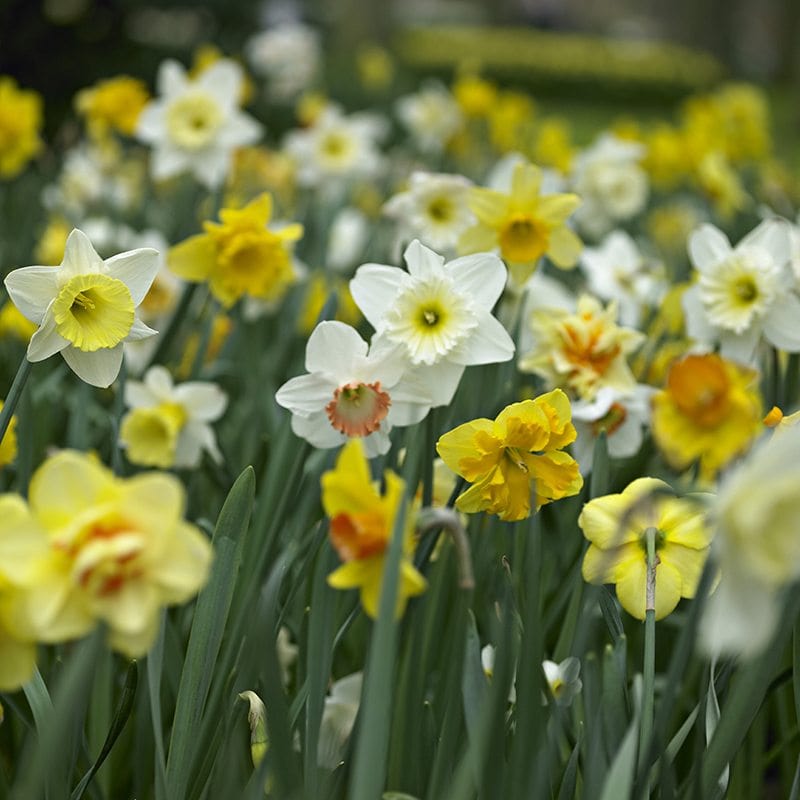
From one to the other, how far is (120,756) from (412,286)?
2.24 feet

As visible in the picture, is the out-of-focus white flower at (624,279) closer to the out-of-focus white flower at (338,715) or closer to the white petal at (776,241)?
the white petal at (776,241)

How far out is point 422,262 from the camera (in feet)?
4.04

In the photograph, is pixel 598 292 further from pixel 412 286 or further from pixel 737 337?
pixel 412 286

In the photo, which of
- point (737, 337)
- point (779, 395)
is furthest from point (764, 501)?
point (779, 395)

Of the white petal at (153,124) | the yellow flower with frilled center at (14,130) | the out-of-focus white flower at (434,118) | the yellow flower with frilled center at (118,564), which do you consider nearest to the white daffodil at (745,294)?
the yellow flower with frilled center at (118,564)

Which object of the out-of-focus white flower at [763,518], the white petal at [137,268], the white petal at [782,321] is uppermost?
the out-of-focus white flower at [763,518]

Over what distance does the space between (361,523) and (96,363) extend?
466 mm

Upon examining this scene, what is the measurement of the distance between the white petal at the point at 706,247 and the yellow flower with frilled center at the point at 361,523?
3.16ft

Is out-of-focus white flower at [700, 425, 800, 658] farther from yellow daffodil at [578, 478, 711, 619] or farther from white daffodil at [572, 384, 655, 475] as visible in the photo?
white daffodil at [572, 384, 655, 475]

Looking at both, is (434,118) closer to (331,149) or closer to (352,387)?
(331,149)

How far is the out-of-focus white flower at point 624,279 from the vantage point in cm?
214

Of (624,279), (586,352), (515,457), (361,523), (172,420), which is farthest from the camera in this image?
(624,279)

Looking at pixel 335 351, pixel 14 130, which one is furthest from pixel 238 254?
pixel 14 130

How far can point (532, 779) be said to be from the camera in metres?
0.89
